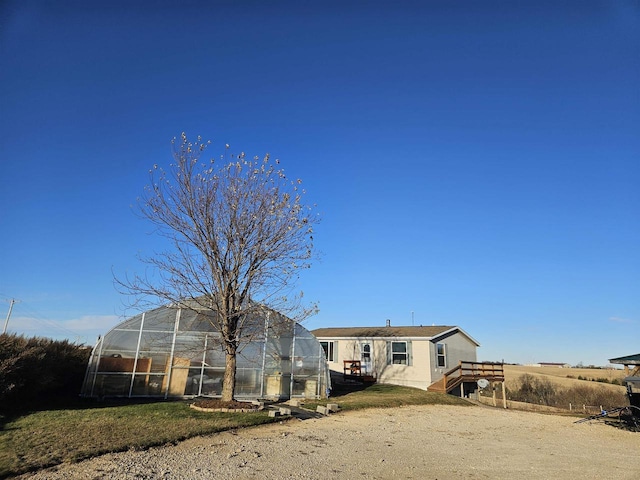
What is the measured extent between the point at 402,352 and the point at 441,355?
103 inches

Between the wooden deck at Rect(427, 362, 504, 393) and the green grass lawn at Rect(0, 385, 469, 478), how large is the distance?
1455cm

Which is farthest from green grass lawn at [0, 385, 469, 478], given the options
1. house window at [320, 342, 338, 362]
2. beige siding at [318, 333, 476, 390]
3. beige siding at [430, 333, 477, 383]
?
house window at [320, 342, 338, 362]

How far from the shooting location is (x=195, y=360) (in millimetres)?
16578

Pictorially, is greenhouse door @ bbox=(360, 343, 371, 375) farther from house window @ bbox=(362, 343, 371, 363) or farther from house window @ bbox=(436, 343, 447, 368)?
house window @ bbox=(436, 343, 447, 368)

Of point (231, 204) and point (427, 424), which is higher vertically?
point (231, 204)

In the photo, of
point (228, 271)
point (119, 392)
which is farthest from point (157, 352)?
point (228, 271)

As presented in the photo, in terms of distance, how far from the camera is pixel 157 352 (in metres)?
16.1

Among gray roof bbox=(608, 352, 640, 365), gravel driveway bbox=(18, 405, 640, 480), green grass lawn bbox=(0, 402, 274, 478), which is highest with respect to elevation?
gray roof bbox=(608, 352, 640, 365)

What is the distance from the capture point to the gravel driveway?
24.2 ft

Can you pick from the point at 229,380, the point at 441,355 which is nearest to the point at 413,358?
the point at 441,355

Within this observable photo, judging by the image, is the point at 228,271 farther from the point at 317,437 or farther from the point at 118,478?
the point at 118,478

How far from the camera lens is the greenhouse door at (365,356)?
1118 inches

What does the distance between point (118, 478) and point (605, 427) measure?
17835 mm

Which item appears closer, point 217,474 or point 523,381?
point 217,474
